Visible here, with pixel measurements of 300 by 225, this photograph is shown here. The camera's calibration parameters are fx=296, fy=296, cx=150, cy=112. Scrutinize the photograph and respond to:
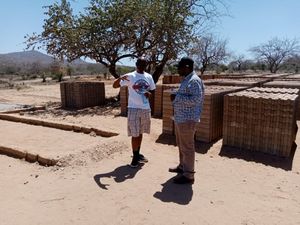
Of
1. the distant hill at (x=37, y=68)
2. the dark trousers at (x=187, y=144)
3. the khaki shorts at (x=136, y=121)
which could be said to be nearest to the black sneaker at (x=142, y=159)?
the khaki shorts at (x=136, y=121)

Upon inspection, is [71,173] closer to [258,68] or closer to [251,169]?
[251,169]

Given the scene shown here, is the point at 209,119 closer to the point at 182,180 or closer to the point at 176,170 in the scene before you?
the point at 176,170

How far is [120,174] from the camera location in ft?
13.9

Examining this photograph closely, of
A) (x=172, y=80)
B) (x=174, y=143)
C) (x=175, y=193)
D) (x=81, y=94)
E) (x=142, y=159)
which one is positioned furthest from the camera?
(x=172, y=80)

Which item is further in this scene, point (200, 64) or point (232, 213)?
point (200, 64)

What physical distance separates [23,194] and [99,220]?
1274mm

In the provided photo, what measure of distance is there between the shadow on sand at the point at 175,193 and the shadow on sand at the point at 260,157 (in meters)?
1.56

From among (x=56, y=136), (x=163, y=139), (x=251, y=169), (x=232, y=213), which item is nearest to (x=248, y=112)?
(x=251, y=169)

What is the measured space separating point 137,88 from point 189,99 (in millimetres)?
972

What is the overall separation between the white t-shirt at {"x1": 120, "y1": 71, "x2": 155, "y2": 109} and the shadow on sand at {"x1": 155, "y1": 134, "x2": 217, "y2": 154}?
1523 mm

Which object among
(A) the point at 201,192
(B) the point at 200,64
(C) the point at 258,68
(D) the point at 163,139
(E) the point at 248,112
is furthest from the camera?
(C) the point at 258,68

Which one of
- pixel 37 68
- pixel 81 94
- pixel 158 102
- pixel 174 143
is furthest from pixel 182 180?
pixel 37 68

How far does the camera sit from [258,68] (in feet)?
174

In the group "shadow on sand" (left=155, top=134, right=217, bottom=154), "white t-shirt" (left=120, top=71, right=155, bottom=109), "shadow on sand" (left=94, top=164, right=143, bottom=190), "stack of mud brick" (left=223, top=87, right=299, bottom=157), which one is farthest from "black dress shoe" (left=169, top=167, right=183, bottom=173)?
"stack of mud brick" (left=223, top=87, right=299, bottom=157)
